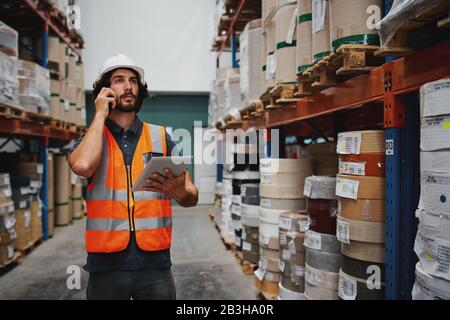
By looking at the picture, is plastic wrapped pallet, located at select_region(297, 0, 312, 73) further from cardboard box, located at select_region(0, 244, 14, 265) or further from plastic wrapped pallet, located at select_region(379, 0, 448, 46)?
cardboard box, located at select_region(0, 244, 14, 265)

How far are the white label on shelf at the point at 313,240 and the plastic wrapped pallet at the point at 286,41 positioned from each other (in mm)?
1279

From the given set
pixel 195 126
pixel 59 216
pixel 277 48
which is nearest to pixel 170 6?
pixel 195 126

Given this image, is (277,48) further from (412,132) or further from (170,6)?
(170,6)

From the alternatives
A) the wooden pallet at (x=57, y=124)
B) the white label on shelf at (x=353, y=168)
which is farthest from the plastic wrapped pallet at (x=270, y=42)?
the wooden pallet at (x=57, y=124)

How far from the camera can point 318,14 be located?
2.69 m

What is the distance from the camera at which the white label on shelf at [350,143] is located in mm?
2465

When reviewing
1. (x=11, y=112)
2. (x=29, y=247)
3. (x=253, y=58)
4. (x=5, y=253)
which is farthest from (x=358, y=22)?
(x=29, y=247)

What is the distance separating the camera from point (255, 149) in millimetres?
5688

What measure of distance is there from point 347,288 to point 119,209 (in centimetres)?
157

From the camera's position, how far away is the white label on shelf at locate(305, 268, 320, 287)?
Answer: 3.02 m

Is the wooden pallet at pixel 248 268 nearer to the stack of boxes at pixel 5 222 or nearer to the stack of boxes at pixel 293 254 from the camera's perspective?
the stack of boxes at pixel 293 254

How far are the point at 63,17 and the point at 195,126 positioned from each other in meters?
4.89

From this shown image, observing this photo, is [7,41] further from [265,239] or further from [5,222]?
[265,239]

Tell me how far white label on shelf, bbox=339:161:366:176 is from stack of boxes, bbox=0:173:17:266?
412 centimetres
